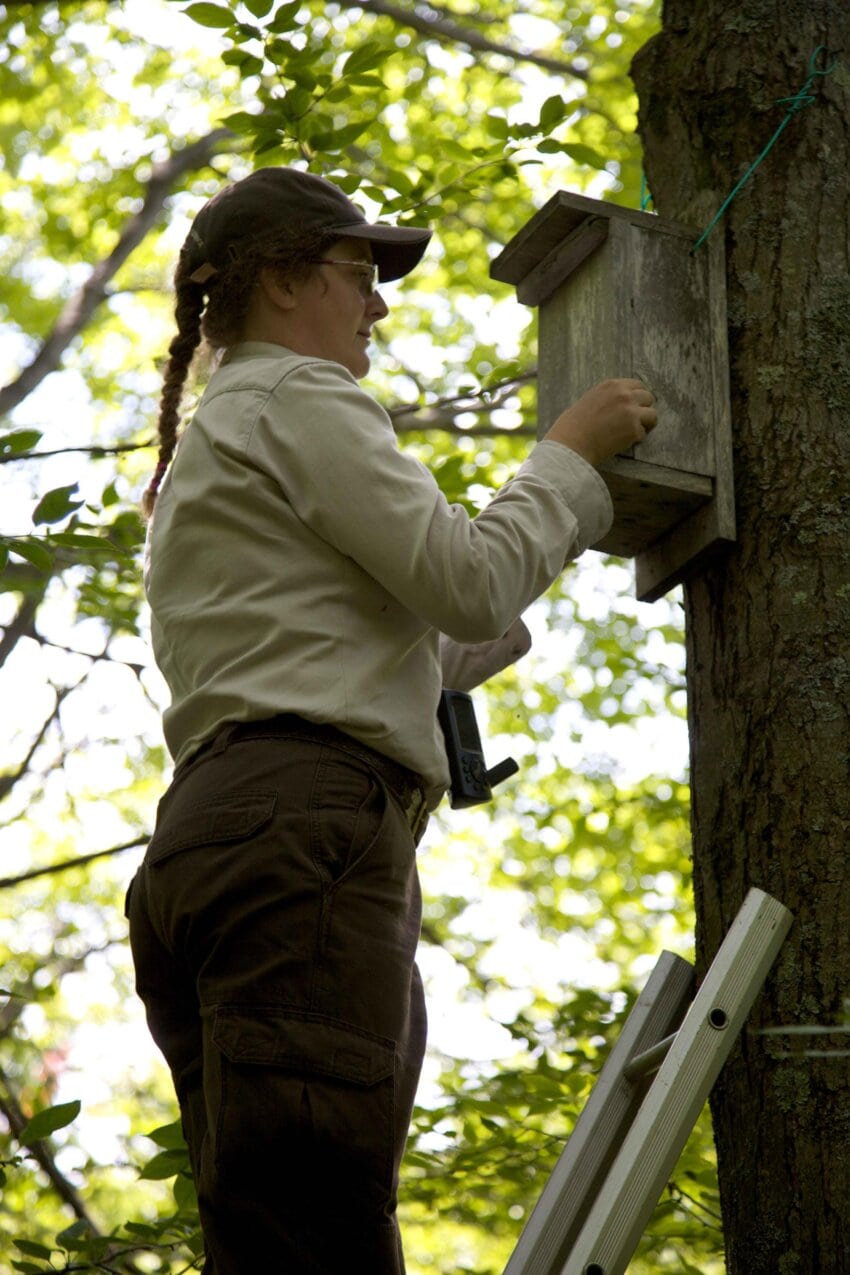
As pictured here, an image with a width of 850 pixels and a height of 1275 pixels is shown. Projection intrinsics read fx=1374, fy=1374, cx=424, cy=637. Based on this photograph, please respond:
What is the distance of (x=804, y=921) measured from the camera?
73.6 inches

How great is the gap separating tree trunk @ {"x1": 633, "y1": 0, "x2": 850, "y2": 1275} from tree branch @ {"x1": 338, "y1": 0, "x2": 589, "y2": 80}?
339 centimetres

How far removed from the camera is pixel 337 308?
207 centimetres

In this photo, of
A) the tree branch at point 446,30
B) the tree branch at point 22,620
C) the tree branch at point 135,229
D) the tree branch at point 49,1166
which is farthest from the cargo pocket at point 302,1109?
the tree branch at point 135,229

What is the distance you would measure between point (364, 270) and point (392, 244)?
0.20ft

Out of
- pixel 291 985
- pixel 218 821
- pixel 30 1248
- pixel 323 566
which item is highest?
pixel 323 566

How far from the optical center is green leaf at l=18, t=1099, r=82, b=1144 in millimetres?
2285

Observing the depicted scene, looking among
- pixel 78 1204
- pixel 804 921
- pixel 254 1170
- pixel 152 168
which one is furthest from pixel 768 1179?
pixel 152 168

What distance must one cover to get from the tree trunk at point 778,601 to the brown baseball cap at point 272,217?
2.09 ft

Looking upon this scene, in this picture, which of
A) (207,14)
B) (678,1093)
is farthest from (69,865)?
(678,1093)

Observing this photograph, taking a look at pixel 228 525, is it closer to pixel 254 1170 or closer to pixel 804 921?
pixel 254 1170

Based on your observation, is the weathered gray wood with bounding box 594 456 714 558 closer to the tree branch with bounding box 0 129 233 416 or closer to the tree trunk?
the tree trunk

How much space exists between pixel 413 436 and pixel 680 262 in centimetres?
543

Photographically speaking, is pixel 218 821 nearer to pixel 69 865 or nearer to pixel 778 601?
pixel 778 601

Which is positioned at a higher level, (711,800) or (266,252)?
(266,252)
